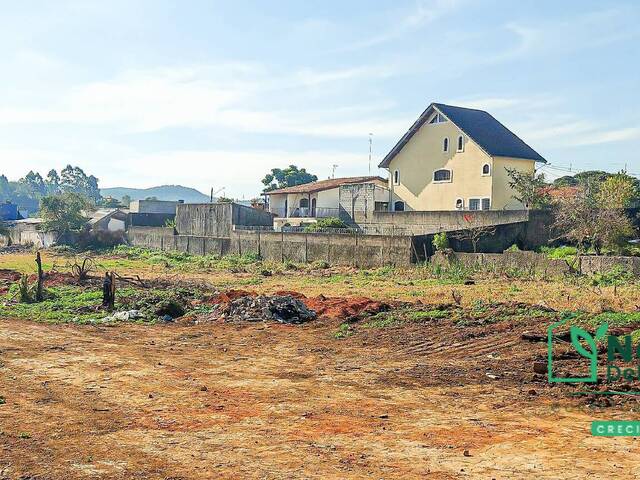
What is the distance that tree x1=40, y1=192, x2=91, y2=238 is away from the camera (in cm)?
5444

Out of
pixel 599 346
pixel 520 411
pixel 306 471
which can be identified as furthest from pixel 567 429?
pixel 599 346

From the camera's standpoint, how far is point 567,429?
8.49 meters

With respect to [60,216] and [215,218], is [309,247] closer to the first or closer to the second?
[215,218]

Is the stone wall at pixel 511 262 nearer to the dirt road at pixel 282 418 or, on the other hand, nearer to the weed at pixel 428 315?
the weed at pixel 428 315

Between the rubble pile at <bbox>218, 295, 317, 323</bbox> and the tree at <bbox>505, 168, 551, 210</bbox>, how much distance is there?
77.3 ft

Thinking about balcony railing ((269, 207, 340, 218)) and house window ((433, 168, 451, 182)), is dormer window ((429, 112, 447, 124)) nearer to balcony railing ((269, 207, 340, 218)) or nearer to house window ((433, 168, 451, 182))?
house window ((433, 168, 451, 182))

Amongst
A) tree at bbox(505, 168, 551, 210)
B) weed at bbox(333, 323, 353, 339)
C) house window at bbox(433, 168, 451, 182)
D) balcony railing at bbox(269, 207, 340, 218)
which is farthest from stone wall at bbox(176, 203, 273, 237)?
weed at bbox(333, 323, 353, 339)

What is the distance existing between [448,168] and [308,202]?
12409 millimetres

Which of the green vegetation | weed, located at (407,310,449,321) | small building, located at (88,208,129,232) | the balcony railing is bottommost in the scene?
weed, located at (407,310,449,321)

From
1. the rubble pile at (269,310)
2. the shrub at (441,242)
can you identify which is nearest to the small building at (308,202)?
the shrub at (441,242)

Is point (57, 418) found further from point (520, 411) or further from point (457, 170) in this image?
point (457, 170)

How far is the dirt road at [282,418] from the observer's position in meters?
7.36

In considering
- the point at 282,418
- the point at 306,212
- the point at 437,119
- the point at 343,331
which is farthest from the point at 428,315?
the point at 306,212

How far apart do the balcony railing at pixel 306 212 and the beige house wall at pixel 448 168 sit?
4384 mm
